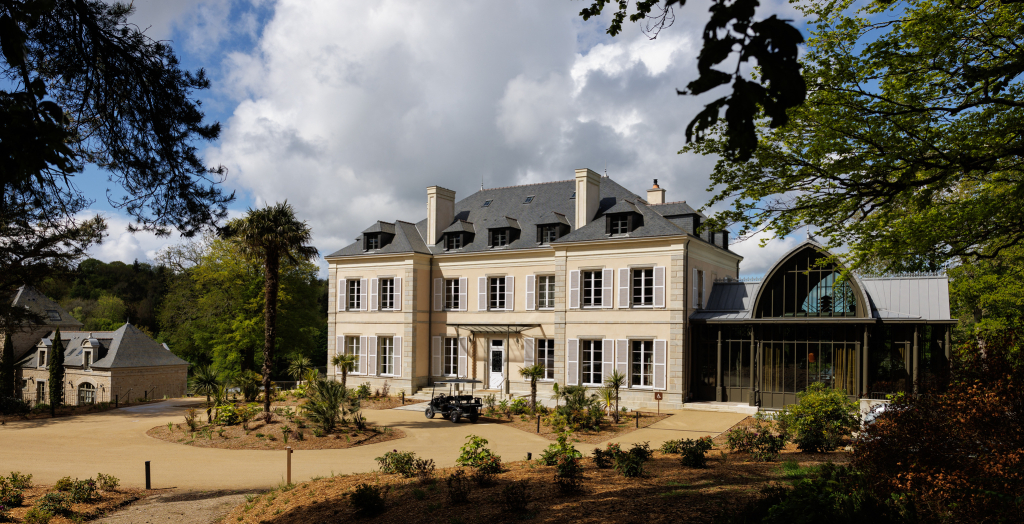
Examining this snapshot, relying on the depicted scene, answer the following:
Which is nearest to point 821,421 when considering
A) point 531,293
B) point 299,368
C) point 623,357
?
point 623,357

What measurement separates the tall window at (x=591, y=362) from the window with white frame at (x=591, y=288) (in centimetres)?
162

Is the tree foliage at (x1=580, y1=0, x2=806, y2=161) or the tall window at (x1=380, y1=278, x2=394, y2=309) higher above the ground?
the tree foliage at (x1=580, y1=0, x2=806, y2=161)

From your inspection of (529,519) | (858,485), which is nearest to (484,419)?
(529,519)

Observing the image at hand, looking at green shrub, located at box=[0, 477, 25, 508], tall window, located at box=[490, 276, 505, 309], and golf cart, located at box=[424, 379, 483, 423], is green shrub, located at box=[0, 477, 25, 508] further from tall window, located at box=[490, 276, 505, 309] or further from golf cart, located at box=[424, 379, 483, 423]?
tall window, located at box=[490, 276, 505, 309]

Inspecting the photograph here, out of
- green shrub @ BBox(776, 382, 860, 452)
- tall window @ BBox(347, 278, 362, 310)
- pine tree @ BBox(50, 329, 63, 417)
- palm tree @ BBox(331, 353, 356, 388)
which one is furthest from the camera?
pine tree @ BBox(50, 329, 63, 417)

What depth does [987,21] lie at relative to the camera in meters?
7.95

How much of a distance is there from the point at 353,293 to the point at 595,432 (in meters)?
16.9

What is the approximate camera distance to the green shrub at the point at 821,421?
12.6 metres

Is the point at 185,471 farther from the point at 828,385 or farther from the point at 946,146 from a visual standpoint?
the point at 828,385

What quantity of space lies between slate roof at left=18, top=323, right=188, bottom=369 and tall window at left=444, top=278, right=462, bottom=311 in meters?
18.4

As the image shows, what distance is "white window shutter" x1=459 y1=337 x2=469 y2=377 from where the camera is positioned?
2898 centimetres

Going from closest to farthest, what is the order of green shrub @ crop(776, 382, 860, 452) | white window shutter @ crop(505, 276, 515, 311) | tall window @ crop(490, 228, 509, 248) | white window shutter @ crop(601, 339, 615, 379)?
green shrub @ crop(776, 382, 860, 452) → white window shutter @ crop(601, 339, 615, 379) → white window shutter @ crop(505, 276, 515, 311) → tall window @ crop(490, 228, 509, 248)

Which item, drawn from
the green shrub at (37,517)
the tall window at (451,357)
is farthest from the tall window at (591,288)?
the green shrub at (37,517)

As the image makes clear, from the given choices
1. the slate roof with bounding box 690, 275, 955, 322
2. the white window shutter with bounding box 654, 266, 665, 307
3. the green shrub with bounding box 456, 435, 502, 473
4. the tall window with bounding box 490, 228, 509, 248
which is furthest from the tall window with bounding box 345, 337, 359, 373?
the green shrub with bounding box 456, 435, 502, 473
